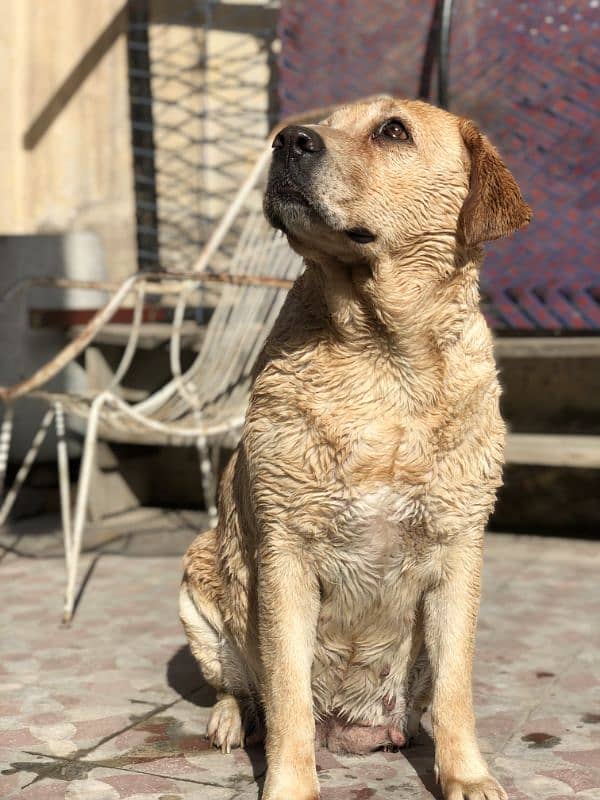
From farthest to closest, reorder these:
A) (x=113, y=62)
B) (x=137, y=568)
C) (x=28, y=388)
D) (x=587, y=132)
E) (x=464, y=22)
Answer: (x=113, y=62) < (x=464, y=22) < (x=587, y=132) < (x=137, y=568) < (x=28, y=388)

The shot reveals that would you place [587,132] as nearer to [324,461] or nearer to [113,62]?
[113,62]

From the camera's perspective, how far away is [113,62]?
6344mm

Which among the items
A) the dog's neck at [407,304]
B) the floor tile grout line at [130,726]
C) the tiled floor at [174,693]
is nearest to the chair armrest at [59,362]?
the tiled floor at [174,693]

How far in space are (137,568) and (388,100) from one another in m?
2.70

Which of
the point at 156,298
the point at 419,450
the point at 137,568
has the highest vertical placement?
the point at 419,450

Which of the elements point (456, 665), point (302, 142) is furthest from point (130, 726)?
point (302, 142)

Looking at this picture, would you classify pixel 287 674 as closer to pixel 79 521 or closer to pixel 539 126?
pixel 79 521

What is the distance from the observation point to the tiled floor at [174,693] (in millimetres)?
2514

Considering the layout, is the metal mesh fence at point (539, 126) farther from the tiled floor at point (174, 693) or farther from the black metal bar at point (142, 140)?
the black metal bar at point (142, 140)

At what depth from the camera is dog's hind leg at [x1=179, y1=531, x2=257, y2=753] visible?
2691mm

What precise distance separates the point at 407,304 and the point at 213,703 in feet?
4.40

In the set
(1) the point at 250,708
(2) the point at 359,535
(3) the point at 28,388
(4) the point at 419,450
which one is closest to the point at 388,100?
(4) the point at 419,450

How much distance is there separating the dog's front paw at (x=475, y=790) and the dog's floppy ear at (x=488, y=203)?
1.12m

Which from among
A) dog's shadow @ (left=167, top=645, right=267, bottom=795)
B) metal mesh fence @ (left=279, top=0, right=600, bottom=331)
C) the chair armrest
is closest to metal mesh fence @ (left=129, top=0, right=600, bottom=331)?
metal mesh fence @ (left=279, top=0, right=600, bottom=331)
